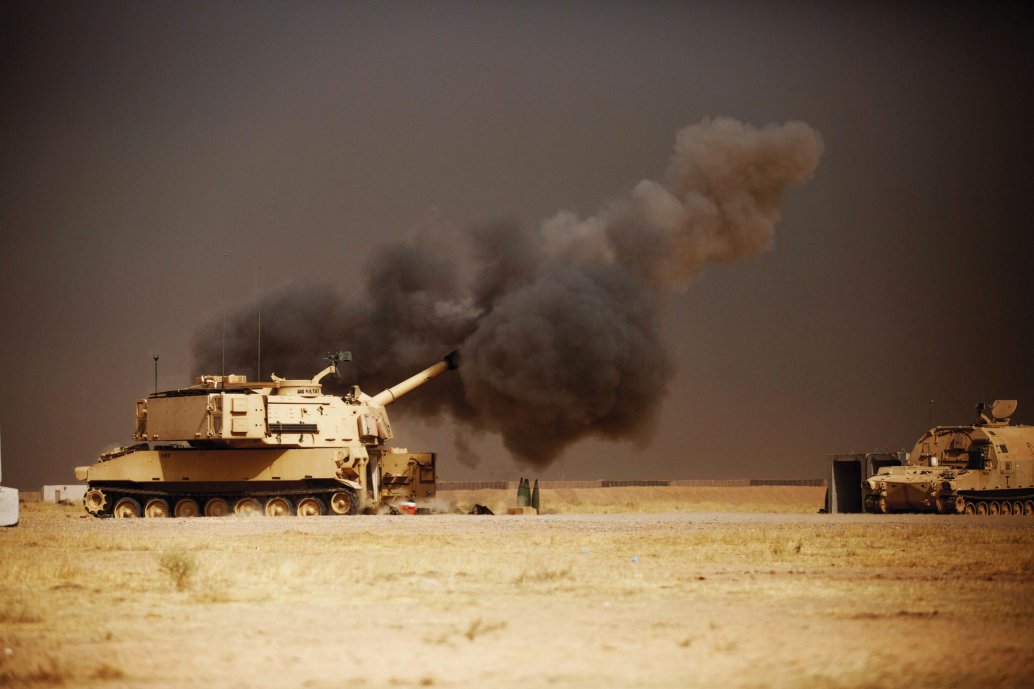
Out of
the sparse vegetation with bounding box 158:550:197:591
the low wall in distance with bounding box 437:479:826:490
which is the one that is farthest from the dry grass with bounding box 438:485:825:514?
the sparse vegetation with bounding box 158:550:197:591

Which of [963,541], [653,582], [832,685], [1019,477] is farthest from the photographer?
[1019,477]

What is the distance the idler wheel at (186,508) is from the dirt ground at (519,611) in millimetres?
9577

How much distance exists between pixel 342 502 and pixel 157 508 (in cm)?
474

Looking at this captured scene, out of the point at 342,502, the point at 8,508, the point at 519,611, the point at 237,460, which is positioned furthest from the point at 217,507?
the point at 519,611

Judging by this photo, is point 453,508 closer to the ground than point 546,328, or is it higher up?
closer to the ground

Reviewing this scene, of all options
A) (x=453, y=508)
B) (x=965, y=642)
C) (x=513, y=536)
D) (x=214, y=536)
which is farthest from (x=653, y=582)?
(x=453, y=508)

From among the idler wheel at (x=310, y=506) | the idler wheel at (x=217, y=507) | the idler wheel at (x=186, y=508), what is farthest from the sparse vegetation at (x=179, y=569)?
the idler wheel at (x=186, y=508)

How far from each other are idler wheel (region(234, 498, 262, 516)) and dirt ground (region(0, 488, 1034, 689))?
30.2ft

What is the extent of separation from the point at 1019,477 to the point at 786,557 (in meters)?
18.3

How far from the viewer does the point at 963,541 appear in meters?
20.8

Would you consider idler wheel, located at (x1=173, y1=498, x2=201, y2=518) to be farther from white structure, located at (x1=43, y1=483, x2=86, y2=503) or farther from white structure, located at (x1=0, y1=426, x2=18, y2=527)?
white structure, located at (x1=43, y1=483, x2=86, y2=503)

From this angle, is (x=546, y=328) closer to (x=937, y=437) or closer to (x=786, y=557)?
(x=937, y=437)

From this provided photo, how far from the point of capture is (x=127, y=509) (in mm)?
31922

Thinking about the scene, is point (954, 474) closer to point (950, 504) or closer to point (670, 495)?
point (950, 504)
